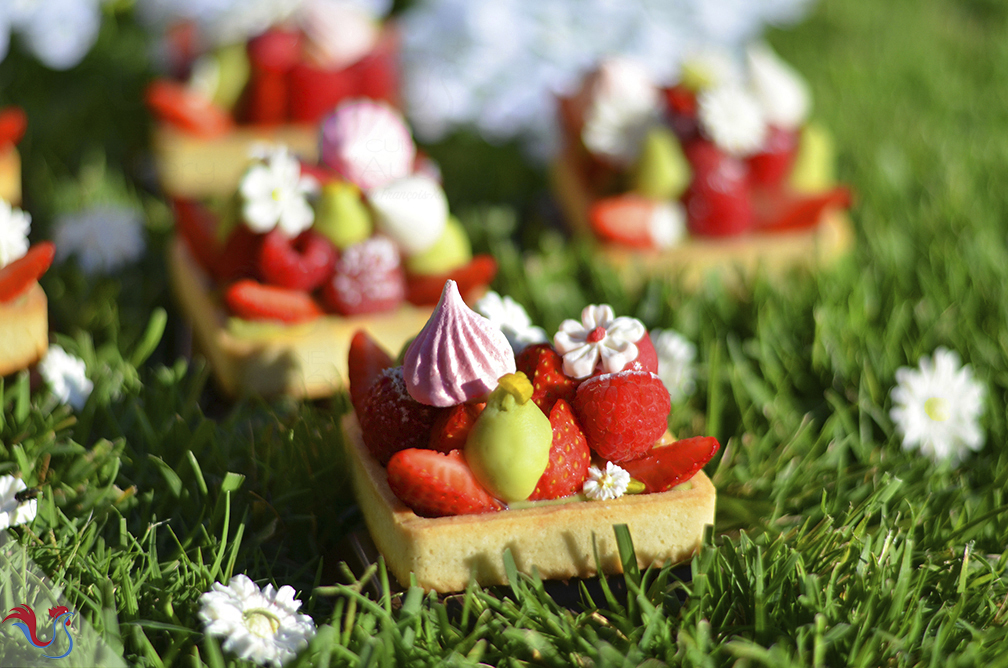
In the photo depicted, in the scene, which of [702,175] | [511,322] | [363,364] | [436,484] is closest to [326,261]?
[363,364]

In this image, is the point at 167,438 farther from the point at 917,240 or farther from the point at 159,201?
the point at 917,240

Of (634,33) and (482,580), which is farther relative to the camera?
(634,33)

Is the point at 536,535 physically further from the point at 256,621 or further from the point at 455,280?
the point at 455,280

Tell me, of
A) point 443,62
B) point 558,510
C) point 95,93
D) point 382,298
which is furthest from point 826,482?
point 95,93

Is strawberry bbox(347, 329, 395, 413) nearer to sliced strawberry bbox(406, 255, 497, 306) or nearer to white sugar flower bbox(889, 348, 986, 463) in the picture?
sliced strawberry bbox(406, 255, 497, 306)

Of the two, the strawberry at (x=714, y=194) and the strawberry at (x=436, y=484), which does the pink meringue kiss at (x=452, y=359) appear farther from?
the strawberry at (x=714, y=194)

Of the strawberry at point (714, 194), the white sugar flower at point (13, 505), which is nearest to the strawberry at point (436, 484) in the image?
the white sugar flower at point (13, 505)
